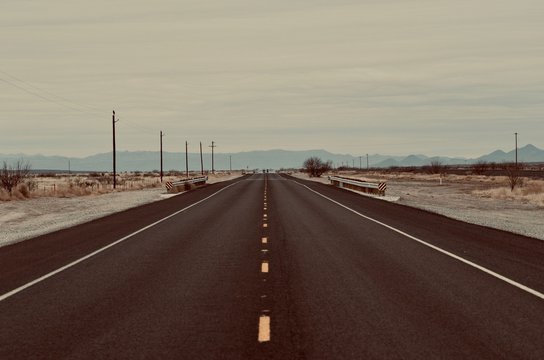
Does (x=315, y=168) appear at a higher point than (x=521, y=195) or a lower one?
higher

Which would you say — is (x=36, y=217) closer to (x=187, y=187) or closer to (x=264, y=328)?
(x=264, y=328)

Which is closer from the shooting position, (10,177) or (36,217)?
(36,217)

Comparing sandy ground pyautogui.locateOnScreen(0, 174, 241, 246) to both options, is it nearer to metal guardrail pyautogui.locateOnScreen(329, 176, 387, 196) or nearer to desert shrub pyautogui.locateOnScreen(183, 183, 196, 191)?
desert shrub pyautogui.locateOnScreen(183, 183, 196, 191)

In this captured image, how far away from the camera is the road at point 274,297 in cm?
594

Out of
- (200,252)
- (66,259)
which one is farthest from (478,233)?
(66,259)

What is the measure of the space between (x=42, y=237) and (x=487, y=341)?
45.6 feet

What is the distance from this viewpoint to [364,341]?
6.05 m

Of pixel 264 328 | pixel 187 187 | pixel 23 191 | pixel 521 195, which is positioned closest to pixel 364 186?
pixel 521 195

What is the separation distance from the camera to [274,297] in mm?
8180

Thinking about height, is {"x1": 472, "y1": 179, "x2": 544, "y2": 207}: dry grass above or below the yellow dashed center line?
below

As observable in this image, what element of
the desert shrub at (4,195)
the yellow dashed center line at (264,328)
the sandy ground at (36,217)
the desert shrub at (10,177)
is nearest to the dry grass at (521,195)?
the sandy ground at (36,217)

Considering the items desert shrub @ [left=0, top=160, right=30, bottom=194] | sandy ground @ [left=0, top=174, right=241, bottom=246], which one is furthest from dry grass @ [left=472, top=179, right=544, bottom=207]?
desert shrub @ [left=0, top=160, right=30, bottom=194]

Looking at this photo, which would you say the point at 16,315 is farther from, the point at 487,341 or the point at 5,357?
the point at 487,341

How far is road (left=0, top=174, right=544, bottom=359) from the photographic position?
5.94 meters
